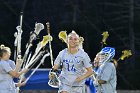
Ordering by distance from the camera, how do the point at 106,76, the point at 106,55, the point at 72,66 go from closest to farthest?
1. the point at 72,66
2. the point at 106,76
3. the point at 106,55

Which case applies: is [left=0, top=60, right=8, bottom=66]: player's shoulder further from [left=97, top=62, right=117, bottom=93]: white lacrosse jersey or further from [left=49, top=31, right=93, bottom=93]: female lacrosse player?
[left=97, top=62, right=117, bottom=93]: white lacrosse jersey

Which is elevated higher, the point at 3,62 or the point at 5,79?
the point at 3,62

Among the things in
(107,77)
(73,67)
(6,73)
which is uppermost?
(73,67)

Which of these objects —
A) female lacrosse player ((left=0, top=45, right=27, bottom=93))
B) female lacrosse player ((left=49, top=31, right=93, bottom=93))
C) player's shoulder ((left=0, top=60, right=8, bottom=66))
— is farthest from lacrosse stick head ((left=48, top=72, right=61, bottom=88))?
player's shoulder ((left=0, top=60, right=8, bottom=66))

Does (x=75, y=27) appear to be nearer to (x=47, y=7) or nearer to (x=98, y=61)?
(x=47, y=7)

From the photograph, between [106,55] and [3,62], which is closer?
[3,62]

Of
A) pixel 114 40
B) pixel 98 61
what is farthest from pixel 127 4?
pixel 98 61

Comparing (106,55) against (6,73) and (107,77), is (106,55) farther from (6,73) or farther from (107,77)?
(6,73)

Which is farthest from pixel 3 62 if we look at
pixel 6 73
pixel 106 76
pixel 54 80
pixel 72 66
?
pixel 106 76

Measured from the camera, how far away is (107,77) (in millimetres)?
8969

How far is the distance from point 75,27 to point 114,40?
941 mm

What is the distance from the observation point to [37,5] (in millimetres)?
14227

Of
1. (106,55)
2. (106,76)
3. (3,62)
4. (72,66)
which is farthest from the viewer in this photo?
(106,55)

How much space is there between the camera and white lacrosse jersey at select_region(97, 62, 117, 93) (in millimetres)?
8984
